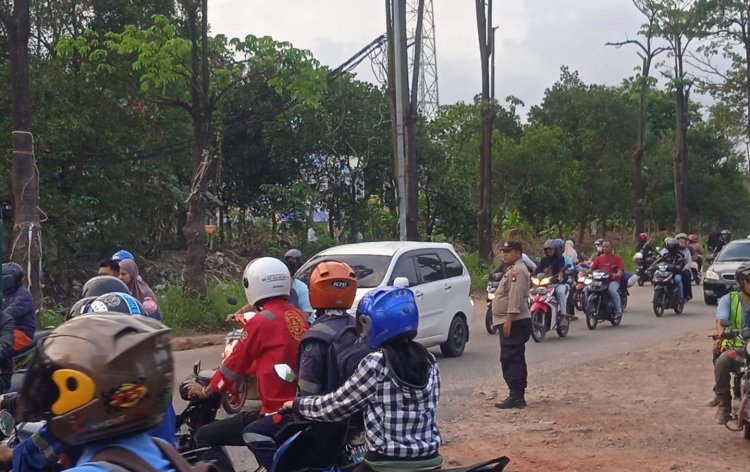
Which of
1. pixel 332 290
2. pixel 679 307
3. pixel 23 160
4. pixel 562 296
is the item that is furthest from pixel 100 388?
pixel 679 307

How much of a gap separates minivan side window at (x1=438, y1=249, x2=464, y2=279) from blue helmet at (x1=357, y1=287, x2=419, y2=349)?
984cm

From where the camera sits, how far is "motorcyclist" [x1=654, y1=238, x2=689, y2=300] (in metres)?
20.9

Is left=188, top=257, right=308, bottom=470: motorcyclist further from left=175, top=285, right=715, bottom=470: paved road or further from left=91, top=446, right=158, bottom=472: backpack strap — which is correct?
left=175, top=285, right=715, bottom=470: paved road

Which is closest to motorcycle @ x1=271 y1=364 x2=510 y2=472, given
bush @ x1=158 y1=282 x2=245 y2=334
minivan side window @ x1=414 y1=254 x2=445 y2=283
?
minivan side window @ x1=414 y1=254 x2=445 y2=283

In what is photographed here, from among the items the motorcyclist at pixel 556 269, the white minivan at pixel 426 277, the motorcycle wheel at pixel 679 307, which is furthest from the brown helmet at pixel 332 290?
the motorcycle wheel at pixel 679 307

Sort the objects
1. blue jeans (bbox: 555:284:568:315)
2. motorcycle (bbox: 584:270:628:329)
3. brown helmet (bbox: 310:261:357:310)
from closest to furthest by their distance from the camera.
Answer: brown helmet (bbox: 310:261:357:310) < blue jeans (bbox: 555:284:568:315) < motorcycle (bbox: 584:270:628:329)

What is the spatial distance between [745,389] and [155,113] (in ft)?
59.4

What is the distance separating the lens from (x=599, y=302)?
720 inches

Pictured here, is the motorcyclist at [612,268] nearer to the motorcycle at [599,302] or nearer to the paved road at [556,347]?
the motorcycle at [599,302]

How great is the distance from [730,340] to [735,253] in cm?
1526

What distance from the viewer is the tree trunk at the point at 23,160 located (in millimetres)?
14367

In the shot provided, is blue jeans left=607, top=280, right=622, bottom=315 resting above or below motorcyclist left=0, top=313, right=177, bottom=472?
below

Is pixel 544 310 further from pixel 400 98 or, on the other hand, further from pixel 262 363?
pixel 262 363

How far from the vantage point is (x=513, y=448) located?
8.53 metres
